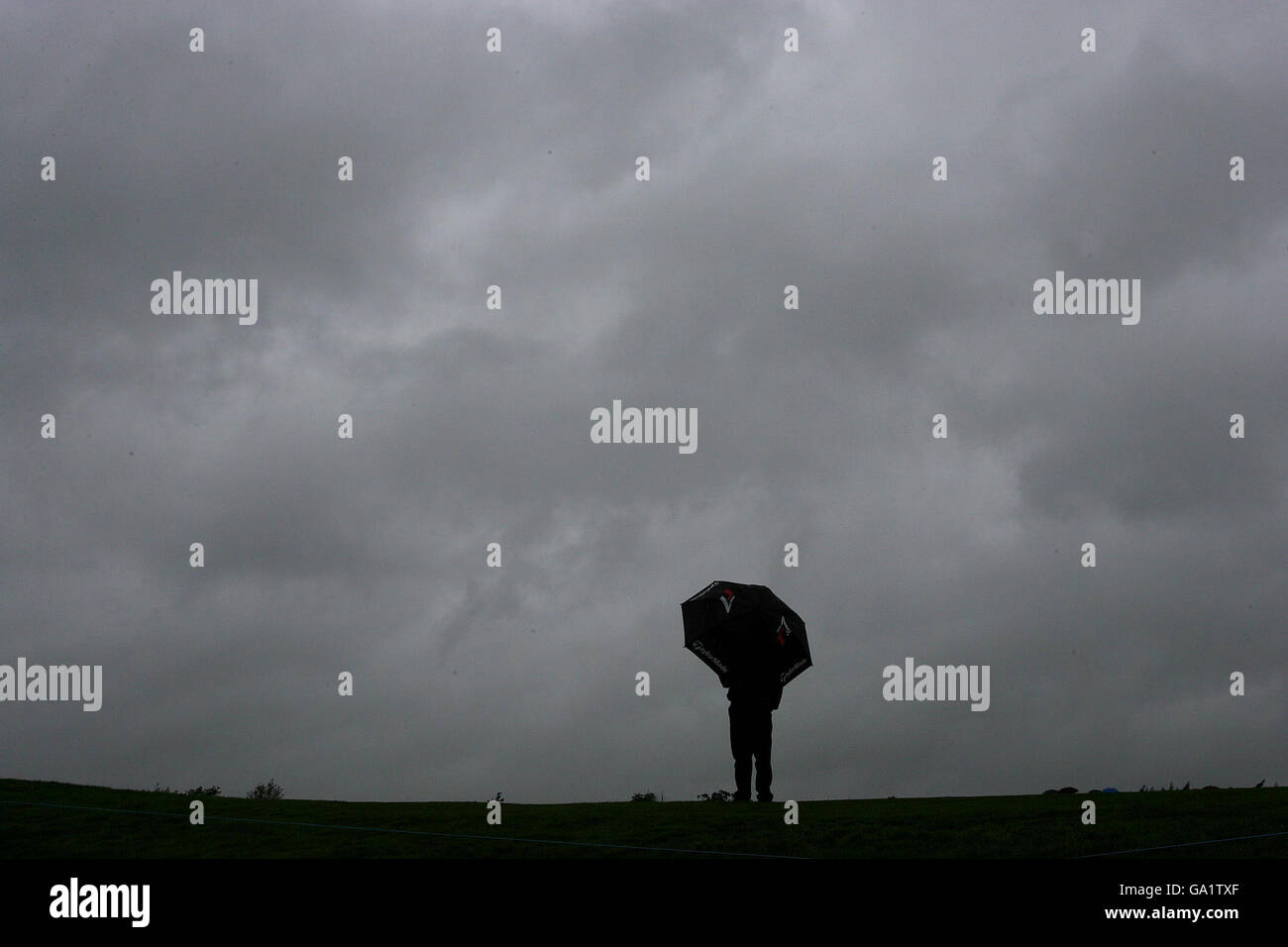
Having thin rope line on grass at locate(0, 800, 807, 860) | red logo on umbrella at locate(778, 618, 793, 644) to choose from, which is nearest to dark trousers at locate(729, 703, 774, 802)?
red logo on umbrella at locate(778, 618, 793, 644)

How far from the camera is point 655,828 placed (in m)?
16.9

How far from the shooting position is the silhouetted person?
21516 millimetres

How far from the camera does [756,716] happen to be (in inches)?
848

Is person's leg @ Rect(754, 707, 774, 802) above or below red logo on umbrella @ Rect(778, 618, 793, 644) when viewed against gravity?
below

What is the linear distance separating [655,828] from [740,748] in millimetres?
4860

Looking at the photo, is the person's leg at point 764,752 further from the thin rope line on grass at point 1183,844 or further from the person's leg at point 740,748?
the thin rope line on grass at point 1183,844

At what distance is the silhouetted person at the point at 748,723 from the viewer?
21516 millimetres

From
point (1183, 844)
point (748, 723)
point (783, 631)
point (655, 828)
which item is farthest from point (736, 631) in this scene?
point (1183, 844)
